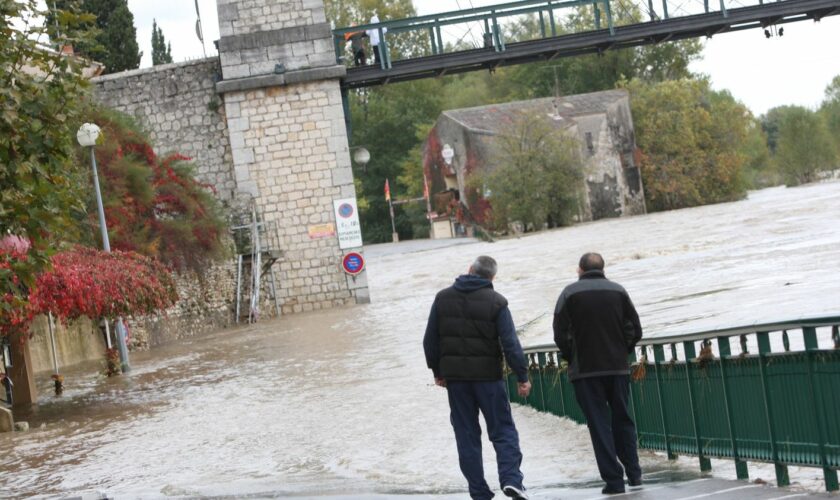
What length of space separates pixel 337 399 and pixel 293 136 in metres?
17.3

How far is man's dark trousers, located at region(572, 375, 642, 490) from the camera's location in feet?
27.1

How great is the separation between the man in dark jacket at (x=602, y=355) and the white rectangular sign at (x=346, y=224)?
2344 cm

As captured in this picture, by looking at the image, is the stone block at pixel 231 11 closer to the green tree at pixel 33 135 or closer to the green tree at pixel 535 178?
the green tree at pixel 33 135

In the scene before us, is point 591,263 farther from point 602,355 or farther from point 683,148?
point 683,148

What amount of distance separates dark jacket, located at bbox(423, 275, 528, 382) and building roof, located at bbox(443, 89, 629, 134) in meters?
52.6

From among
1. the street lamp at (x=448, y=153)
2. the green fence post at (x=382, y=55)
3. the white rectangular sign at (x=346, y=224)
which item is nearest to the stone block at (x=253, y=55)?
the green fence post at (x=382, y=55)

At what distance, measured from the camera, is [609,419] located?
8.39 meters

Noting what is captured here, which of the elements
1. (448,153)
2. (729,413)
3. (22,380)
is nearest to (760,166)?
(448,153)

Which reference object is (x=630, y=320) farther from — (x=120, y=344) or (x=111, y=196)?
(x=111, y=196)

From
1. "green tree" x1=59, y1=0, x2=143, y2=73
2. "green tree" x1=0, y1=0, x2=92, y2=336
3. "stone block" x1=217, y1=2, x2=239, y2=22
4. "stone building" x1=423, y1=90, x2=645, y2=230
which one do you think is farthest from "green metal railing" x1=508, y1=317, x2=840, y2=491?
"stone building" x1=423, y1=90, x2=645, y2=230

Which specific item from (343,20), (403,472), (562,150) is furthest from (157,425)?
(343,20)

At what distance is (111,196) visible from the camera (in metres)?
26.7

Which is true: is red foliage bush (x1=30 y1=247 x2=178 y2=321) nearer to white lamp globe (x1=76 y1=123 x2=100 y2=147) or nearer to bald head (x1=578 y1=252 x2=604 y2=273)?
white lamp globe (x1=76 y1=123 x2=100 y2=147)

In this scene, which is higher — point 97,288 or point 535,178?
point 535,178
